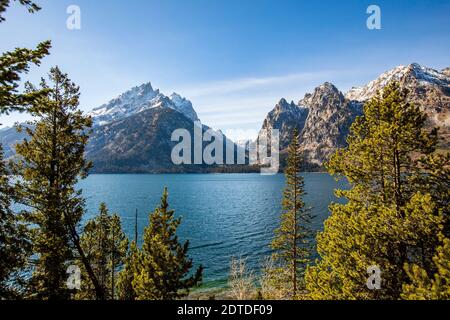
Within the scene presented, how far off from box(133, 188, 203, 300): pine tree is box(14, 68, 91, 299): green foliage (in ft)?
15.1

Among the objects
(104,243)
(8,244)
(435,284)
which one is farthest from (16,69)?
(104,243)

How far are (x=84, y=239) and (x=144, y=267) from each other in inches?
614

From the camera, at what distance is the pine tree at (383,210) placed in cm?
1162

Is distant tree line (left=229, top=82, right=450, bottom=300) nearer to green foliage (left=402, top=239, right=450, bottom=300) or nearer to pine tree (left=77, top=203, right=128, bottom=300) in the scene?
green foliage (left=402, top=239, right=450, bottom=300)

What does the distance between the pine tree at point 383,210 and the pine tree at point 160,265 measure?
26.3 ft

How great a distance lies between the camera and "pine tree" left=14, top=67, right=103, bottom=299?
15422 millimetres

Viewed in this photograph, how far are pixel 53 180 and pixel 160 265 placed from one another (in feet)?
29.1

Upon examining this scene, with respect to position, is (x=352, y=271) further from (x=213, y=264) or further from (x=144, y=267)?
(x=213, y=264)

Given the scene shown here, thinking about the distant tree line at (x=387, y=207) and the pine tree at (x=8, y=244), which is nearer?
the distant tree line at (x=387, y=207)

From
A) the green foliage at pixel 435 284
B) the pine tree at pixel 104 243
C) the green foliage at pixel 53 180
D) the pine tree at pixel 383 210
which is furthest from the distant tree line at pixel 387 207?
the pine tree at pixel 104 243

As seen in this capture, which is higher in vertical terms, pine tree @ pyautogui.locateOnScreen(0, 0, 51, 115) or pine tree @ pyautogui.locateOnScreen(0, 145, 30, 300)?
pine tree @ pyautogui.locateOnScreen(0, 0, 51, 115)

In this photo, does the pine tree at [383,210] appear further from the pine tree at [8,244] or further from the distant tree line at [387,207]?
the pine tree at [8,244]

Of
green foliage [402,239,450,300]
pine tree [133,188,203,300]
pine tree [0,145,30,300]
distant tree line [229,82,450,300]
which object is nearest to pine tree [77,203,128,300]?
pine tree [133,188,203,300]
